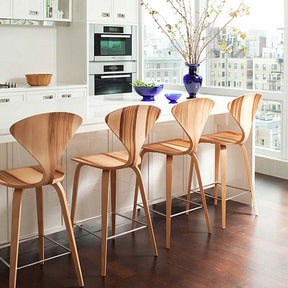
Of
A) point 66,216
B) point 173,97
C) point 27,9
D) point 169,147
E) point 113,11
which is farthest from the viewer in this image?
point 113,11

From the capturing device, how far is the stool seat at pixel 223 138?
3.84 metres

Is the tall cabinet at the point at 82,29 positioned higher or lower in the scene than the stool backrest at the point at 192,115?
higher

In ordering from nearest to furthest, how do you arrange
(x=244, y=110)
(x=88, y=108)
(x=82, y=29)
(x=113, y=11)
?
(x=88, y=108)
(x=244, y=110)
(x=82, y=29)
(x=113, y=11)

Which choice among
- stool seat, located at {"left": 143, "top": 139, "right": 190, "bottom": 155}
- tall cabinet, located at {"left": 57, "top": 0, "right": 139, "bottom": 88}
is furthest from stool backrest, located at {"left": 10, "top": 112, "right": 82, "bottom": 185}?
tall cabinet, located at {"left": 57, "top": 0, "right": 139, "bottom": 88}

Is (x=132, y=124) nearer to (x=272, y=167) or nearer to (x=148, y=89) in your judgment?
(x=148, y=89)

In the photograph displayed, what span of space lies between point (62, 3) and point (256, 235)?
359 centimetres

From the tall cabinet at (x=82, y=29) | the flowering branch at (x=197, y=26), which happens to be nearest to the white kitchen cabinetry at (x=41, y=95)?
the tall cabinet at (x=82, y=29)

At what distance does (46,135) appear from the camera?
258cm

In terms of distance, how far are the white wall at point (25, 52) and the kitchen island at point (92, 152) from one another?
6.77ft

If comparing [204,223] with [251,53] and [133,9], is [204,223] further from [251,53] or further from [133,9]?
[133,9]

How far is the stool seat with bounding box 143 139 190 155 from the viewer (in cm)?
348

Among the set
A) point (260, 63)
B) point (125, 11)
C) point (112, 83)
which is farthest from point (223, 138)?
point (125, 11)

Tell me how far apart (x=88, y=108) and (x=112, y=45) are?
8.89 ft

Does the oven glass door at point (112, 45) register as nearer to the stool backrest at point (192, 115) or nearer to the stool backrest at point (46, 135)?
the stool backrest at point (192, 115)
